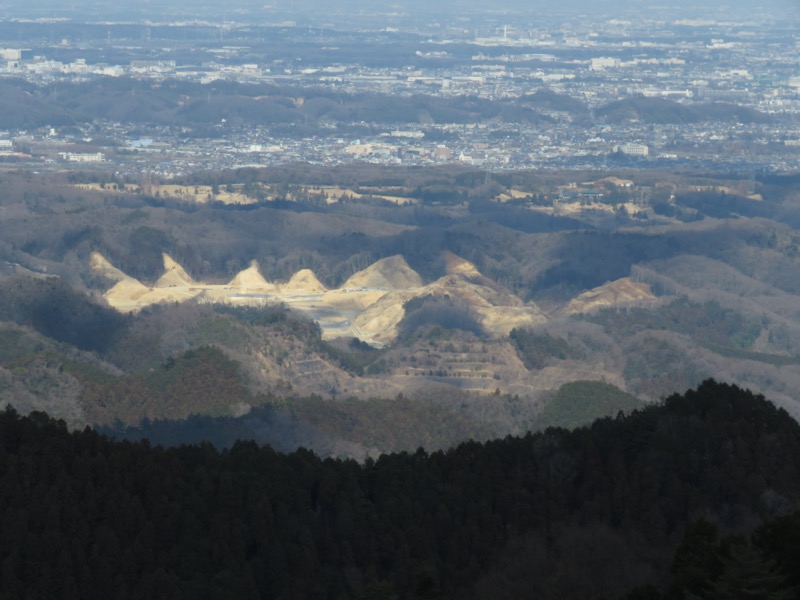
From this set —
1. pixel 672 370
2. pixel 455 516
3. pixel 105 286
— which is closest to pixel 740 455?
pixel 455 516

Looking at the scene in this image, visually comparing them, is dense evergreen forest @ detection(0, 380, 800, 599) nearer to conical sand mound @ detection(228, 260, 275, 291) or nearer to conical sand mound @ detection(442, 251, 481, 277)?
conical sand mound @ detection(228, 260, 275, 291)

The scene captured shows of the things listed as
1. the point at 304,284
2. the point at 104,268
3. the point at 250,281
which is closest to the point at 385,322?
the point at 304,284

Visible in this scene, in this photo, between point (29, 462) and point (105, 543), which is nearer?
point (105, 543)

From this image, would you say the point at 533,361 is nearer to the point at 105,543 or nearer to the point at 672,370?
the point at 672,370

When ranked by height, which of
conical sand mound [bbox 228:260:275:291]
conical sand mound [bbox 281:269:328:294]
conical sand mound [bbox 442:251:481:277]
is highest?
conical sand mound [bbox 442:251:481:277]

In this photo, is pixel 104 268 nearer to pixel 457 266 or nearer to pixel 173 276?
pixel 173 276

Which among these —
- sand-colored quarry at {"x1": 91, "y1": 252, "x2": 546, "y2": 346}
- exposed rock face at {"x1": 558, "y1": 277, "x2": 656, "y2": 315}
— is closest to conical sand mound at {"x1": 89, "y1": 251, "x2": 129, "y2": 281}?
sand-colored quarry at {"x1": 91, "y1": 252, "x2": 546, "y2": 346}
